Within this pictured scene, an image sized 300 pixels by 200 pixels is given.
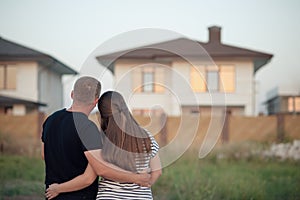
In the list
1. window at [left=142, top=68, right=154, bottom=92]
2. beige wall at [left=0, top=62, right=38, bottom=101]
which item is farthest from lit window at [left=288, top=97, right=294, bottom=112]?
beige wall at [left=0, top=62, right=38, bottom=101]

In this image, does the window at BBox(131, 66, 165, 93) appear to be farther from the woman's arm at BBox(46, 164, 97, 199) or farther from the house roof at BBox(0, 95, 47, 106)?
the house roof at BBox(0, 95, 47, 106)

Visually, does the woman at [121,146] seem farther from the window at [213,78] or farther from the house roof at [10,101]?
the house roof at [10,101]

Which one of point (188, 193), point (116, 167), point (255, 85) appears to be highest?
point (255, 85)

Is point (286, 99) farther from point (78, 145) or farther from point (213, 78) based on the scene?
point (78, 145)

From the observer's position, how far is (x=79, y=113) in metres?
3.10

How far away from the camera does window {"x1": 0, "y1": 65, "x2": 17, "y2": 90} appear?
2391cm

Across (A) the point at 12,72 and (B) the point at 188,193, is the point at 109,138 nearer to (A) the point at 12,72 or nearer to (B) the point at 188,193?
(B) the point at 188,193

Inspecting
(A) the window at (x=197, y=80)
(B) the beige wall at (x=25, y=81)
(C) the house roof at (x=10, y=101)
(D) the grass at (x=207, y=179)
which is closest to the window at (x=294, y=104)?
(A) the window at (x=197, y=80)

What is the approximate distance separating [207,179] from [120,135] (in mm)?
7030

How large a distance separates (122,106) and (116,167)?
13.1 inches

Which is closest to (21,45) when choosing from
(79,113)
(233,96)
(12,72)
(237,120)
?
(12,72)

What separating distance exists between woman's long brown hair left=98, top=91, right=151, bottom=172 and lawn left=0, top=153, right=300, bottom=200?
15.6 ft

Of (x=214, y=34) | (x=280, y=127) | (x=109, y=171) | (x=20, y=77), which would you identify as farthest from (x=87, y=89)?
(x=214, y=34)

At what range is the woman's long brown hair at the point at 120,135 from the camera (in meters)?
3.02
